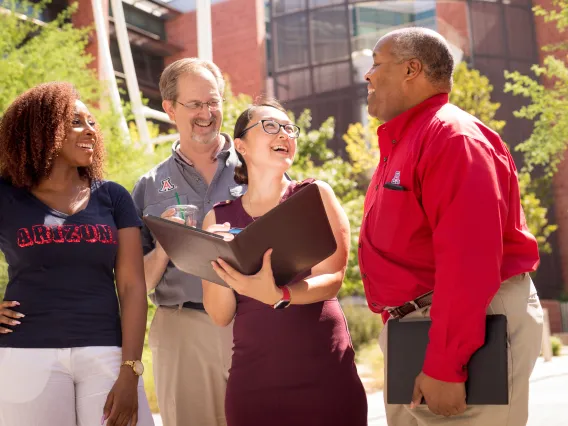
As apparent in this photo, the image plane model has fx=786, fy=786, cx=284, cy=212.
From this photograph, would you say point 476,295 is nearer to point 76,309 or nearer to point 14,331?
point 76,309

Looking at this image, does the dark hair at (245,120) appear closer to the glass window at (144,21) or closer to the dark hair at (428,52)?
the dark hair at (428,52)

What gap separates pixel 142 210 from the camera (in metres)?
3.83

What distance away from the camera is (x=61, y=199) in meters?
3.04

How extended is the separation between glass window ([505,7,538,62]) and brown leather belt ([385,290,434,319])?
2620cm

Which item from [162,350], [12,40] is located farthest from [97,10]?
[162,350]

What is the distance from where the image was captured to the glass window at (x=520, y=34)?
89.2 ft

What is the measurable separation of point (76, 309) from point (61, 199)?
0.46 metres

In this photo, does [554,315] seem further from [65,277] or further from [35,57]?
[65,277]

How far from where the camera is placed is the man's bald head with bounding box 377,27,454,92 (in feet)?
8.96

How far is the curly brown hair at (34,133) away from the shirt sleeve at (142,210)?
0.74m

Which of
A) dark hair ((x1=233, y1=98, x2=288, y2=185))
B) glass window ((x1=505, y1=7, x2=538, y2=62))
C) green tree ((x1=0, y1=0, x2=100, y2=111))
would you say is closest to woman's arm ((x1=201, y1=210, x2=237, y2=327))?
dark hair ((x1=233, y1=98, x2=288, y2=185))

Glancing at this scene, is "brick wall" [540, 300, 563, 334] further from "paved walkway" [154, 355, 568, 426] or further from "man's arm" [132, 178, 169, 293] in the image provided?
"man's arm" [132, 178, 169, 293]

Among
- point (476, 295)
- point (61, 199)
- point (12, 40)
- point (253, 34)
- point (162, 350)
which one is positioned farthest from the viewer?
point (253, 34)

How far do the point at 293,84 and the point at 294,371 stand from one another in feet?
83.0
